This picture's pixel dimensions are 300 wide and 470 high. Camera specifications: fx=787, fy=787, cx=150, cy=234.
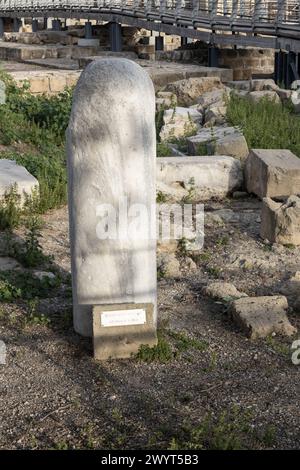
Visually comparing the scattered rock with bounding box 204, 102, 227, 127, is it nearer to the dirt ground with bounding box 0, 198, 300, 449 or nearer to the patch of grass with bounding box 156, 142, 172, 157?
the patch of grass with bounding box 156, 142, 172, 157

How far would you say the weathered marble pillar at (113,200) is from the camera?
170 inches

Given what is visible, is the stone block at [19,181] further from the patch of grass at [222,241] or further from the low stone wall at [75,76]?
the low stone wall at [75,76]

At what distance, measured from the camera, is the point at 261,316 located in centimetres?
477

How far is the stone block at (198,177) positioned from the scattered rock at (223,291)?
2710 millimetres

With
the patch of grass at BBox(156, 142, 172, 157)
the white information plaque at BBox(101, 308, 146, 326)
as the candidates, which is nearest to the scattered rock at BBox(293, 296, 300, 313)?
the white information plaque at BBox(101, 308, 146, 326)

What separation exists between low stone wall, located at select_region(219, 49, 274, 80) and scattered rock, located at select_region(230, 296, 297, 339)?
51.9 feet

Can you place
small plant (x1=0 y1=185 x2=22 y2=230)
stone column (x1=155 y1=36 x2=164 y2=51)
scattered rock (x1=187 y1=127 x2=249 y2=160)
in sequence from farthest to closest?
stone column (x1=155 y1=36 x2=164 y2=51) < scattered rock (x1=187 y1=127 x2=249 y2=160) < small plant (x1=0 y1=185 x2=22 y2=230)

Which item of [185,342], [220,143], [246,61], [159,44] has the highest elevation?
[220,143]

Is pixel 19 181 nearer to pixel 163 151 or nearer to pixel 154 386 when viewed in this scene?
pixel 163 151

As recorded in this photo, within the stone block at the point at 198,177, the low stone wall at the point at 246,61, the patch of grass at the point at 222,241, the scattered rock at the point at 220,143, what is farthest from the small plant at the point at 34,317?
the low stone wall at the point at 246,61

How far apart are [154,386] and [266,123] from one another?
644 centimetres

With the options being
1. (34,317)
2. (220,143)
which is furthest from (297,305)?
(220,143)

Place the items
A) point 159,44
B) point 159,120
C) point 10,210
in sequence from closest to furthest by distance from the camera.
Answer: point 10,210 → point 159,120 → point 159,44

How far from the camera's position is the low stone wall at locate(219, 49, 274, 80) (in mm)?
20109
